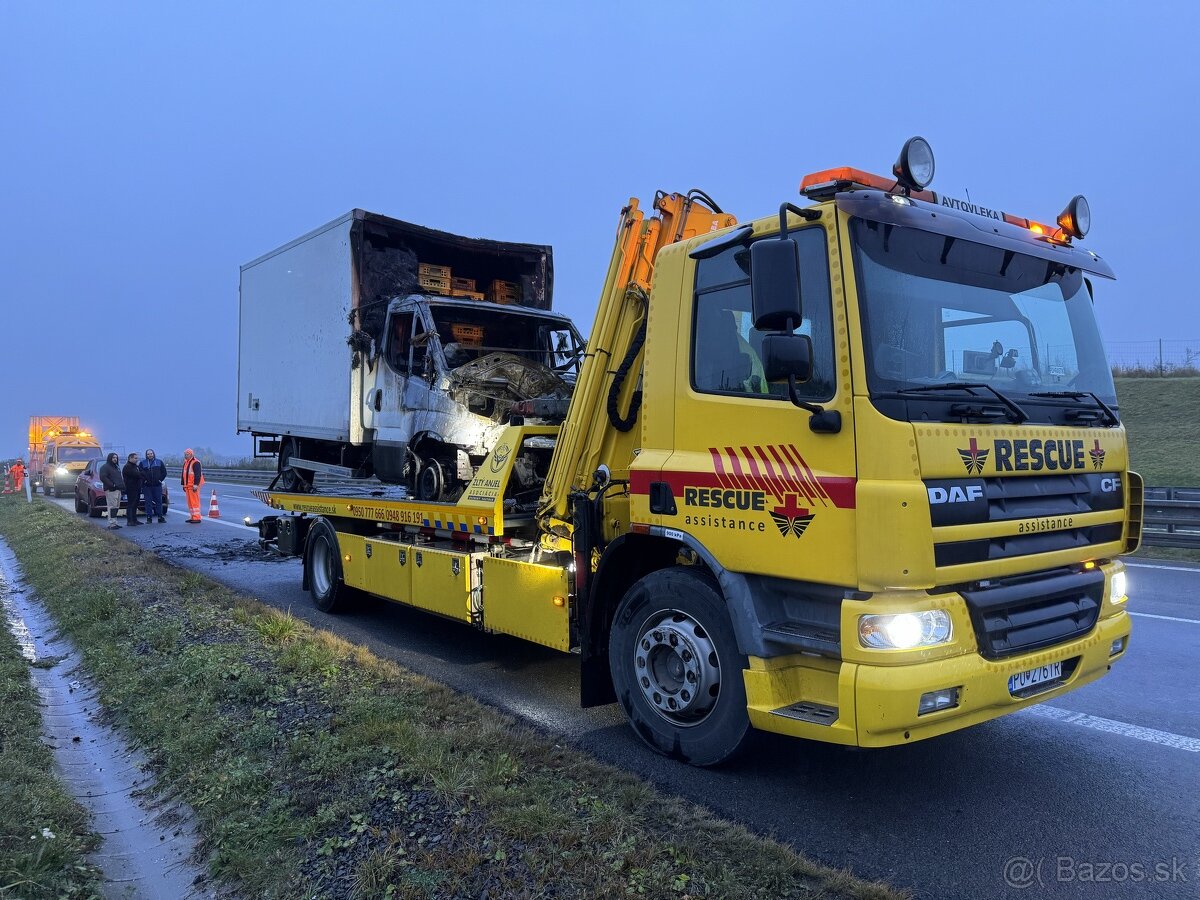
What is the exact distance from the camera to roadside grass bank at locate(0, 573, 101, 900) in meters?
3.12

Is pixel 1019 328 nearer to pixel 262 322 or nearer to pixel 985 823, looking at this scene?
pixel 985 823

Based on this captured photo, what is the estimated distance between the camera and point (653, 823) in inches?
136

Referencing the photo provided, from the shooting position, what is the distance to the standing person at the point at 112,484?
740 inches

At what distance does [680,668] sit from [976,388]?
1.95 meters

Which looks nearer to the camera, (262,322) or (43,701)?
(43,701)

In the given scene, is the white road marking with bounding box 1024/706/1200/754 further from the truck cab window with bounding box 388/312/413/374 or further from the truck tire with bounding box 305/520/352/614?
the truck tire with bounding box 305/520/352/614

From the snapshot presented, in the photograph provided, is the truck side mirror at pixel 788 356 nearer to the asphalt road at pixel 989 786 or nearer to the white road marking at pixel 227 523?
the asphalt road at pixel 989 786

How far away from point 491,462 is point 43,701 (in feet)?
11.4

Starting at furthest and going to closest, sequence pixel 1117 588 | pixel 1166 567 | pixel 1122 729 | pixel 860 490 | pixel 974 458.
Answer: pixel 1166 567
pixel 1122 729
pixel 1117 588
pixel 974 458
pixel 860 490

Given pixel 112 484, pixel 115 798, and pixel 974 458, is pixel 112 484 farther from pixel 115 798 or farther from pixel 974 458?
pixel 974 458

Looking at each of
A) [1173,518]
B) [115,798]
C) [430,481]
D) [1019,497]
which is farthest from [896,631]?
[1173,518]

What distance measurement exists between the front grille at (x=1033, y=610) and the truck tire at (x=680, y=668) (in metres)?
1.06

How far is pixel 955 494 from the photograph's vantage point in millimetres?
3420

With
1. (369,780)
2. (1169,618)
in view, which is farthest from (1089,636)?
(1169,618)
